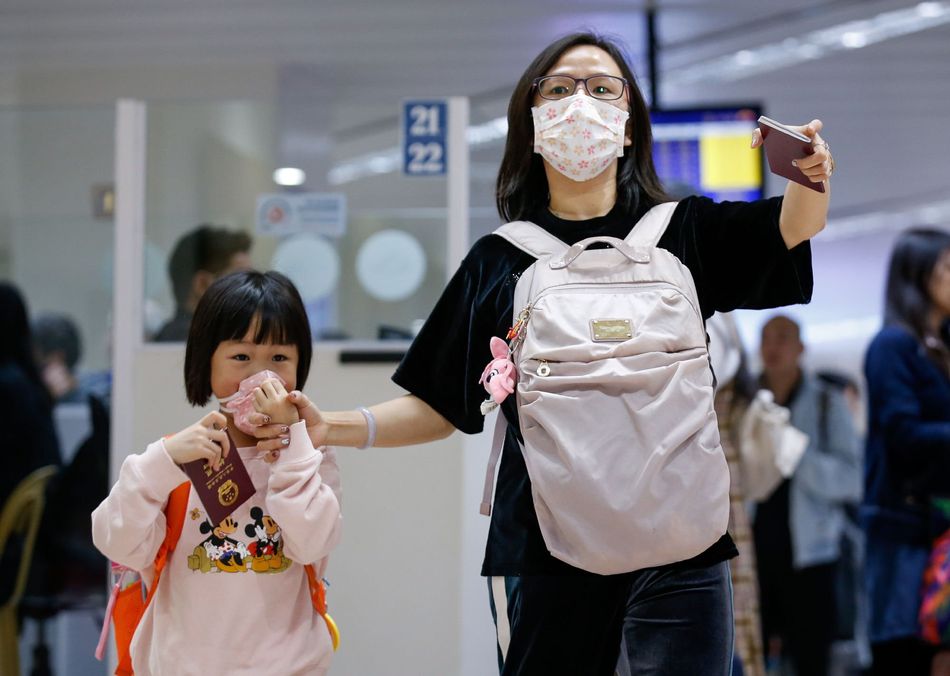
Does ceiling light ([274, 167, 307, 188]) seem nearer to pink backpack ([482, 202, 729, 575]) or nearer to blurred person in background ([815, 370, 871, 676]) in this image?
pink backpack ([482, 202, 729, 575])

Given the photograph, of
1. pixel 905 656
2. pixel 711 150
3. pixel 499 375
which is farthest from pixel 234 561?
pixel 711 150

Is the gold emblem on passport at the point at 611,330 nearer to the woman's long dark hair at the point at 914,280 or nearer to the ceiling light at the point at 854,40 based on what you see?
the woman's long dark hair at the point at 914,280

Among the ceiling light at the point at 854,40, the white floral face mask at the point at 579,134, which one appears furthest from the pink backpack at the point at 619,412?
the ceiling light at the point at 854,40

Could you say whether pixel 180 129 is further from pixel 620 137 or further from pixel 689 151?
pixel 689 151

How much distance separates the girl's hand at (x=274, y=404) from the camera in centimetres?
193

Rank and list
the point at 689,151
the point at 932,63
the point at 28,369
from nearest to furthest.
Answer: the point at 28,369, the point at 689,151, the point at 932,63

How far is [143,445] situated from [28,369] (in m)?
1.22

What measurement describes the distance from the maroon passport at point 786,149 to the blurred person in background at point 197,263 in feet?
7.64

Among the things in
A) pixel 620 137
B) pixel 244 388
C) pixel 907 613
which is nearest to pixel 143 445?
pixel 244 388

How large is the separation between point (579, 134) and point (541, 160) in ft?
0.68

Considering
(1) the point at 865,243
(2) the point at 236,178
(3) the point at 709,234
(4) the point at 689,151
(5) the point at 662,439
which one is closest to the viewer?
(5) the point at 662,439

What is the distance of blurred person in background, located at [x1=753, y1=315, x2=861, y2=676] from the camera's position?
16.7ft

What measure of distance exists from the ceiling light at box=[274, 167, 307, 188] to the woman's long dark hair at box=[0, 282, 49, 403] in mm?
1459

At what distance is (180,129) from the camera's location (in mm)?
3852
